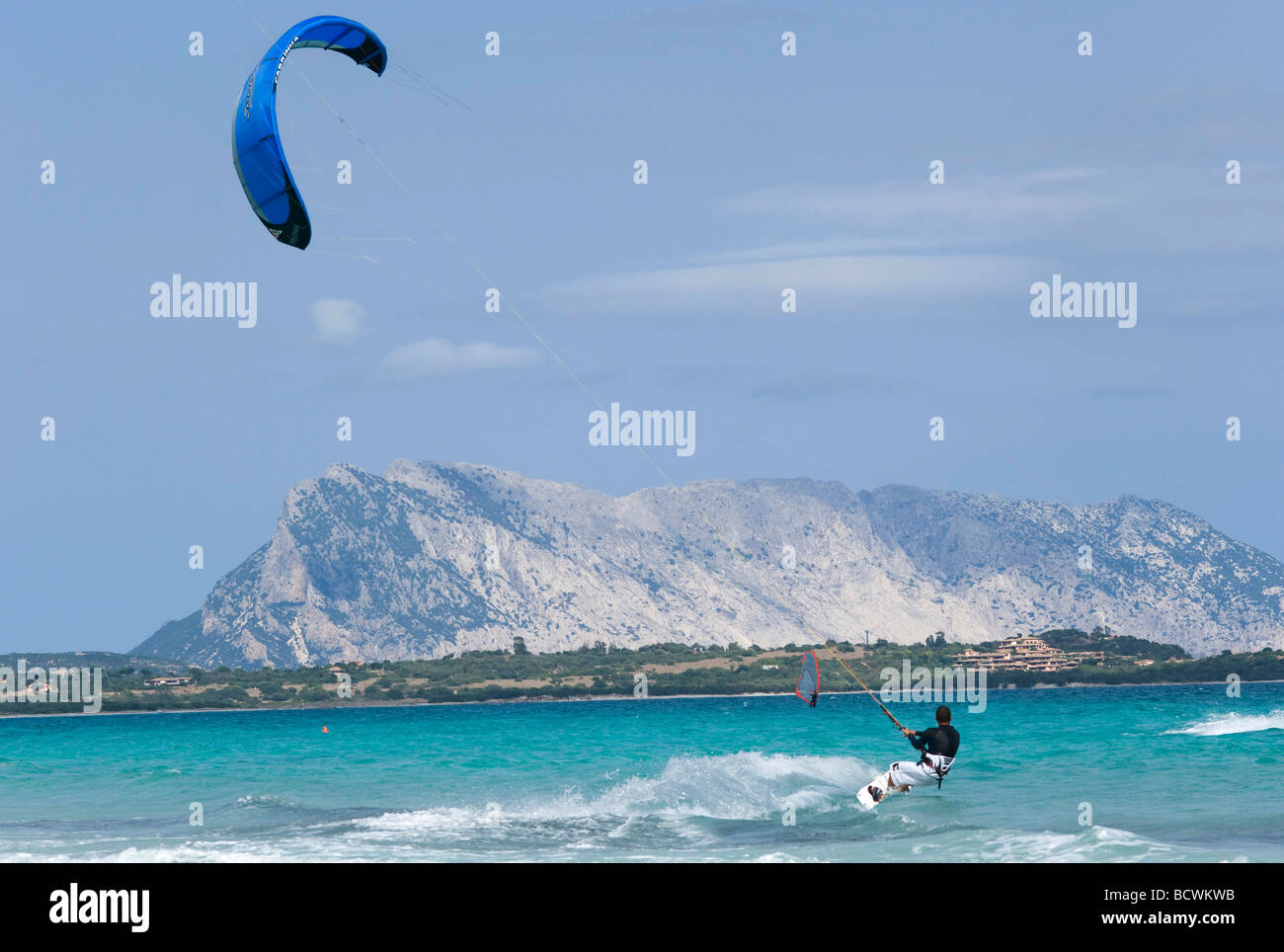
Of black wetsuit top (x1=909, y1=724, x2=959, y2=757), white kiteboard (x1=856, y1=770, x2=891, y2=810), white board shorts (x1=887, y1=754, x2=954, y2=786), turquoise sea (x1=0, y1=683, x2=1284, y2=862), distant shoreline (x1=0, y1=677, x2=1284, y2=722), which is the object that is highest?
black wetsuit top (x1=909, y1=724, x2=959, y2=757)

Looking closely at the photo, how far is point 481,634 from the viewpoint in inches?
6801

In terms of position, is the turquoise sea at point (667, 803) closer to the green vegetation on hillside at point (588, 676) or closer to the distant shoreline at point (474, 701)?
the distant shoreline at point (474, 701)

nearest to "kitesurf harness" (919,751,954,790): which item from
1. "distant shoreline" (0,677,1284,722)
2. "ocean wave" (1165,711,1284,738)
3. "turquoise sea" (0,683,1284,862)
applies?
"turquoise sea" (0,683,1284,862)

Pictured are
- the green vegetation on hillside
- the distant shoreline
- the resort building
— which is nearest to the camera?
the distant shoreline

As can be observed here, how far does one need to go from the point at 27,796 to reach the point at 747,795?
15.5 meters

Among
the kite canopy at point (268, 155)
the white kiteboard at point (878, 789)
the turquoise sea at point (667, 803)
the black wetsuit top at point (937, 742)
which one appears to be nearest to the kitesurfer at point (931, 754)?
the black wetsuit top at point (937, 742)

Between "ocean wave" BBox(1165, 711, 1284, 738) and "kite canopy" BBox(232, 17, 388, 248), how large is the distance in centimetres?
2975

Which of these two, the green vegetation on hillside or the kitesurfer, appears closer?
Answer: the kitesurfer

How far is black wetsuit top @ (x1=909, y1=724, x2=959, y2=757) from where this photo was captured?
17.1 metres

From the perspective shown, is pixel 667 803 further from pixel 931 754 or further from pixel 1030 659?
pixel 1030 659

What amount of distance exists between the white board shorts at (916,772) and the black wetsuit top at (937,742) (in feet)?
0.28

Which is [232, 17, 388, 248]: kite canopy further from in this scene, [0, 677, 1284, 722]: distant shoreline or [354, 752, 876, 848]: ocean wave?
[0, 677, 1284, 722]: distant shoreline
